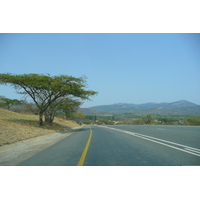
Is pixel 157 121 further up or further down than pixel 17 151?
further up

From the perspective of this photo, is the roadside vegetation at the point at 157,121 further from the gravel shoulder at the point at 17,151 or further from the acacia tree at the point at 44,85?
the gravel shoulder at the point at 17,151

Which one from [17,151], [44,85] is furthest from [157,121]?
[17,151]

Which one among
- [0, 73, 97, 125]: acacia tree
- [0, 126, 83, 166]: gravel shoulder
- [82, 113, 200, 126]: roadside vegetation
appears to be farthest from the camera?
[82, 113, 200, 126]: roadside vegetation

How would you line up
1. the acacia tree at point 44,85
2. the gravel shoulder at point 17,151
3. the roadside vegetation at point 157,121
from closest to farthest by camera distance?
the gravel shoulder at point 17,151 → the acacia tree at point 44,85 → the roadside vegetation at point 157,121

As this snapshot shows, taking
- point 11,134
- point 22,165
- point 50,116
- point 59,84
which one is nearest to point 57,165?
point 22,165

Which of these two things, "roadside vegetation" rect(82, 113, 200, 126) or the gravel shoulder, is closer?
the gravel shoulder

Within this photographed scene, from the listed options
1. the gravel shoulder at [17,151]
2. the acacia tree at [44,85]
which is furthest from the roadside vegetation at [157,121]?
the gravel shoulder at [17,151]

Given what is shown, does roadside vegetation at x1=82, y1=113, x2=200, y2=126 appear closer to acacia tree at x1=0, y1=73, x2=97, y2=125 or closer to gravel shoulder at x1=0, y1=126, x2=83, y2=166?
acacia tree at x1=0, y1=73, x2=97, y2=125

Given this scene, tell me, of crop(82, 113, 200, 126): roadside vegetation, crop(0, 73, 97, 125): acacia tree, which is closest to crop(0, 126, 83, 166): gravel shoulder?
crop(0, 73, 97, 125): acacia tree

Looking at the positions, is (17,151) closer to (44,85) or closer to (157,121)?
(44,85)

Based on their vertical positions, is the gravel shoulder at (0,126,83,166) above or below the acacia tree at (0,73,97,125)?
below

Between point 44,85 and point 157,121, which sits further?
point 157,121

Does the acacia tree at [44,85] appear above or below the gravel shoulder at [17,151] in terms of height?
above

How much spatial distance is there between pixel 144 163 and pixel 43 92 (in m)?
22.6
